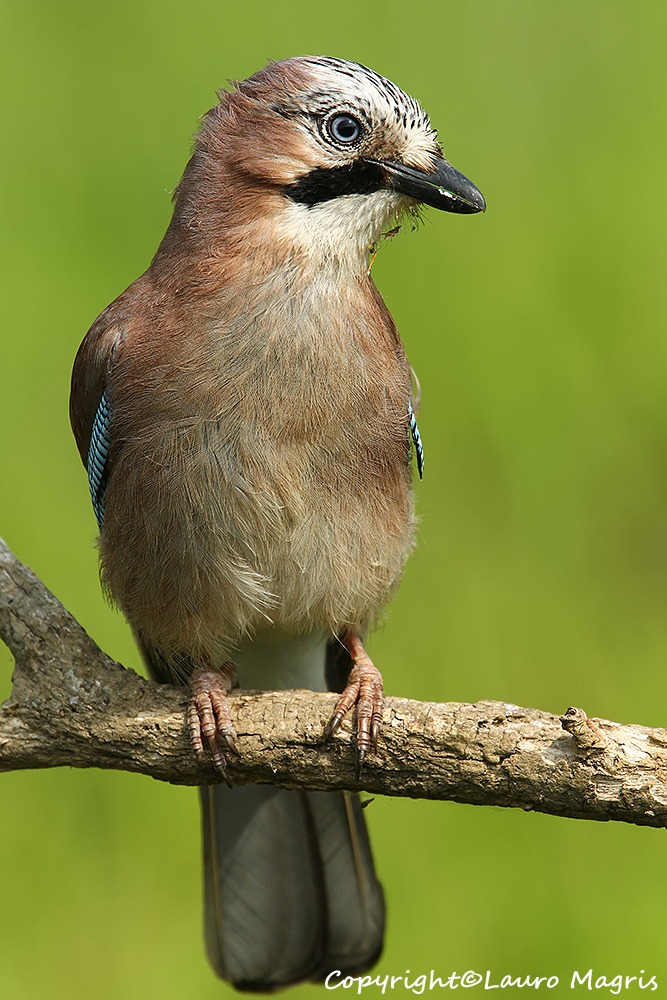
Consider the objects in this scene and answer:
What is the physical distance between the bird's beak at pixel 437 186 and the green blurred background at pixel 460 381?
78.3 inches

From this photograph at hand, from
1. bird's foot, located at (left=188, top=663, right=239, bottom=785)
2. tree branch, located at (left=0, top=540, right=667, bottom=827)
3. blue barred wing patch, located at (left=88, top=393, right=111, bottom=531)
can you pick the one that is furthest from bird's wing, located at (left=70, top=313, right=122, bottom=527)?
bird's foot, located at (left=188, top=663, right=239, bottom=785)

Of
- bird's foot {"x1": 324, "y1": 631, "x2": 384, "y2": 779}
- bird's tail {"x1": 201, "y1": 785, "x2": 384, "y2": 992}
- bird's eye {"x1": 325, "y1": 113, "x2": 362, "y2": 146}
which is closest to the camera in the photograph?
bird's foot {"x1": 324, "y1": 631, "x2": 384, "y2": 779}

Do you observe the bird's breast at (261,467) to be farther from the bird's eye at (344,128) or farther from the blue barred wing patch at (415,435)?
the bird's eye at (344,128)

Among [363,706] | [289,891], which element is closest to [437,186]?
[363,706]

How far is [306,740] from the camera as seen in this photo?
Result: 369 centimetres

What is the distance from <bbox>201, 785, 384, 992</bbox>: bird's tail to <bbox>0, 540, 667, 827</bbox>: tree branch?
0.93 metres

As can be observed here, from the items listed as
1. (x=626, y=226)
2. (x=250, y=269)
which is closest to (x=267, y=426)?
(x=250, y=269)

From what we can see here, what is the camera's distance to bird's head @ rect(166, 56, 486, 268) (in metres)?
3.76

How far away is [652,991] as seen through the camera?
488cm

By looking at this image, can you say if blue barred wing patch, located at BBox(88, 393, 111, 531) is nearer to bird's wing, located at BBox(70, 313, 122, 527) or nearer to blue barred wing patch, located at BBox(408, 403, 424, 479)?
bird's wing, located at BBox(70, 313, 122, 527)

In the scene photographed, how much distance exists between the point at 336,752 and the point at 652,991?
1990mm

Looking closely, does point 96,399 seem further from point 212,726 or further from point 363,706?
point 363,706

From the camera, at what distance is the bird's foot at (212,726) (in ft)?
12.4

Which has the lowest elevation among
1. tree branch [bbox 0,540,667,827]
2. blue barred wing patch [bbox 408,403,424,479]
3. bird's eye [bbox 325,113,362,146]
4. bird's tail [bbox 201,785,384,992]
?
bird's tail [bbox 201,785,384,992]
